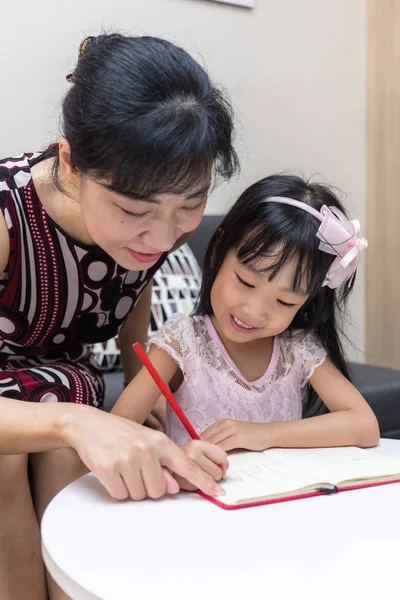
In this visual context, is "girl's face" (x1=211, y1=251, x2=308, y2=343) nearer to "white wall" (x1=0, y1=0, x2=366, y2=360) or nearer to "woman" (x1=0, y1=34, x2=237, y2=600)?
"woman" (x1=0, y1=34, x2=237, y2=600)

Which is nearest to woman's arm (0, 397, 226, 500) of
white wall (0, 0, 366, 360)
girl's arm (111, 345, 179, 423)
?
girl's arm (111, 345, 179, 423)

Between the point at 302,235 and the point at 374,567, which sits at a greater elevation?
the point at 302,235

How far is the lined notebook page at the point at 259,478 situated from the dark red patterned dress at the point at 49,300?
353mm

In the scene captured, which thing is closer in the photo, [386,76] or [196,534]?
[196,534]

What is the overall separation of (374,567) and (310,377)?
64cm

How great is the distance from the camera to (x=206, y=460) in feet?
2.77

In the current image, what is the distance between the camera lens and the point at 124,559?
2.12 ft

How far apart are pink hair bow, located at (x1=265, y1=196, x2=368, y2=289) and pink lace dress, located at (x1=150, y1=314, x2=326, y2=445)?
15 cm

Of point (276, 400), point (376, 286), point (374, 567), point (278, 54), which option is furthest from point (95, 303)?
point (376, 286)

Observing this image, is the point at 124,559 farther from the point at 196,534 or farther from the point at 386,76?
the point at 386,76

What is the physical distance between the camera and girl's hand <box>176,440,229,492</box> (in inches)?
32.8

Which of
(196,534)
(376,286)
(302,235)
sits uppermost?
(302,235)

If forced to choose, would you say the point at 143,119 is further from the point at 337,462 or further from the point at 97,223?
the point at 337,462

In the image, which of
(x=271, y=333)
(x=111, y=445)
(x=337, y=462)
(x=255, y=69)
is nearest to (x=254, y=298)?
(x=271, y=333)
